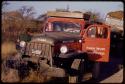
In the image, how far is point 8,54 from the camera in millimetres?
8664

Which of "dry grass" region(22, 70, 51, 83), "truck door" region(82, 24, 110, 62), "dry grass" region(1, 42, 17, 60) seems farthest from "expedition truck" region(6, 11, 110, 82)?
"dry grass" region(1, 42, 17, 60)

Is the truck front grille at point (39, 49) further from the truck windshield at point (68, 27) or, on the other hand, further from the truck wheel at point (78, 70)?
the truck windshield at point (68, 27)

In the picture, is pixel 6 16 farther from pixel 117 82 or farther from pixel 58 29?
pixel 117 82

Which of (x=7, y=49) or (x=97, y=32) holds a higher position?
(x=97, y=32)

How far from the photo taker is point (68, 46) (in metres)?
8.52

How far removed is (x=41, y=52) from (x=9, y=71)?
955 mm

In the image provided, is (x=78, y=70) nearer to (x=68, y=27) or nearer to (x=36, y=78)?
(x=36, y=78)

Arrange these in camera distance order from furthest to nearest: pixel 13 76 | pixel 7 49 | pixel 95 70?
1. pixel 95 70
2. pixel 7 49
3. pixel 13 76

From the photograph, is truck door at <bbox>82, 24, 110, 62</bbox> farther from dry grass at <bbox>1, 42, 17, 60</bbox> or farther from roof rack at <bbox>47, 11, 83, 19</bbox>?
dry grass at <bbox>1, 42, 17, 60</bbox>

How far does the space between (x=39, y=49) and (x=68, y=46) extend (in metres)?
0.87

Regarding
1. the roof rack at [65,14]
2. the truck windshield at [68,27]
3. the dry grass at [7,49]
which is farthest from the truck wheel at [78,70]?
the dry grass at [7,49]

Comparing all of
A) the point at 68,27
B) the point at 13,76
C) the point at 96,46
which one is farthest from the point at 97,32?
the point at 13,76

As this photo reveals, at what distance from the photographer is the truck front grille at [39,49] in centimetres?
797

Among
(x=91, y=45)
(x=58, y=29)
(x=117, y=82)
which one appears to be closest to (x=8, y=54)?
(x=58, y=29)
